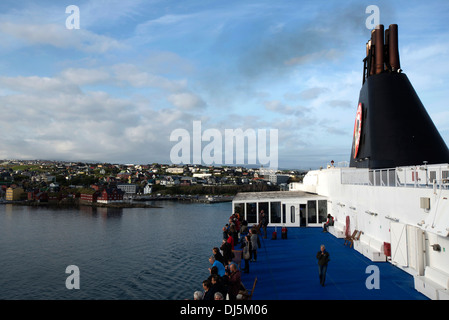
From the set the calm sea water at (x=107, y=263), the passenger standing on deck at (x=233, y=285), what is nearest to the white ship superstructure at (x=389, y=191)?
the passenger standing on deck at (x=233, y=285)

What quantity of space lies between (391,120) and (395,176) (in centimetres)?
580

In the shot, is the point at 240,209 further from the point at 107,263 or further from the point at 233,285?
the point at 107,263

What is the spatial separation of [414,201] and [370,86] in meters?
9.03

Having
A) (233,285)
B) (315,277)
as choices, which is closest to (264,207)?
(315,277)

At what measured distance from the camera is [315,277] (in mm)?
9727

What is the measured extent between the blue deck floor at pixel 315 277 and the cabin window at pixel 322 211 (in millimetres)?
5352

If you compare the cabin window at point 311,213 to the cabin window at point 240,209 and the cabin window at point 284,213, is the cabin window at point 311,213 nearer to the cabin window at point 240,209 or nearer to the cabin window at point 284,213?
the cabin window at point 284,213

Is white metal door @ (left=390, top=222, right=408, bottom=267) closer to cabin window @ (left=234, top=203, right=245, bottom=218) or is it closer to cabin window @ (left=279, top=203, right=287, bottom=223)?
cabin window @ (left=279, top=203, right=287, bottom=223)

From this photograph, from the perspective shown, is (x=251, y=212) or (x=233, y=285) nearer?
(x=233, y=285)

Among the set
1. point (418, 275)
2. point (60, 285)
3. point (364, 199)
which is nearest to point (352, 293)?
point (418, 275)

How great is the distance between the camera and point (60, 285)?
23.5 m

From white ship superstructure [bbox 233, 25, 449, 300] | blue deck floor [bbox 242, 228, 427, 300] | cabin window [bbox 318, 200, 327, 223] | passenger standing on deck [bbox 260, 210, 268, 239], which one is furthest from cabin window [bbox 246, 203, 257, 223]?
blue deck floor [bbox 242, 228, 427, 300]

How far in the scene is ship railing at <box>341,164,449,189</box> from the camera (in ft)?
30.4
